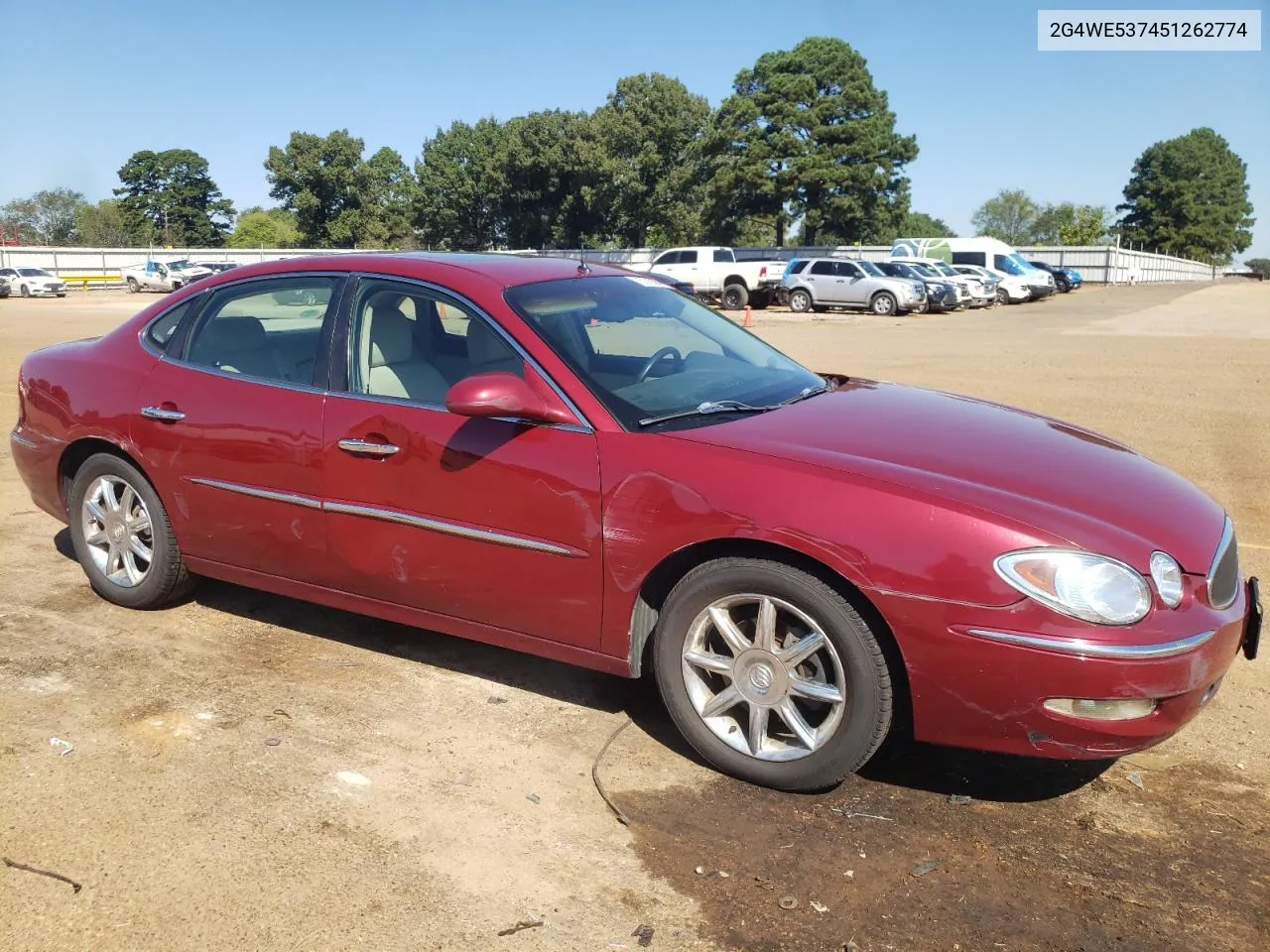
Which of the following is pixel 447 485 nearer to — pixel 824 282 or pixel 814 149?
pixel 824 282

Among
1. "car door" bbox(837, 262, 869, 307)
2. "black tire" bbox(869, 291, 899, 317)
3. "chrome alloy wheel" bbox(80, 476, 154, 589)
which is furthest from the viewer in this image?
"car door" bbox(837, 262, 869, 307)

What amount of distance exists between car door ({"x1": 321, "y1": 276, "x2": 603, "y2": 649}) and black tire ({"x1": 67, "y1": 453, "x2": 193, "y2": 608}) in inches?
40.5

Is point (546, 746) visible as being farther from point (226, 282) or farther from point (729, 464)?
point (226, 282)

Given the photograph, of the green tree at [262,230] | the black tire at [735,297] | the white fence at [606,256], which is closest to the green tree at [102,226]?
the green tree at [262,230]

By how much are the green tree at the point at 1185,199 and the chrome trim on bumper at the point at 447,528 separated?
110 m

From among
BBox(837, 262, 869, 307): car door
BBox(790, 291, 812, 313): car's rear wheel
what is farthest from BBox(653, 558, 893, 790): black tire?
BBox(790, 291, 812, 313): car's rear wheel

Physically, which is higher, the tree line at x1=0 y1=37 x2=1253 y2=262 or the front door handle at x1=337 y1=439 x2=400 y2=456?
the tree line at x1=0 y1=37 x2=1253 y2=262

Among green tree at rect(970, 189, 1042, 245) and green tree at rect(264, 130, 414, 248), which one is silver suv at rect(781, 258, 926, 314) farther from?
green tree at rect(970, 189, 1042, 245)

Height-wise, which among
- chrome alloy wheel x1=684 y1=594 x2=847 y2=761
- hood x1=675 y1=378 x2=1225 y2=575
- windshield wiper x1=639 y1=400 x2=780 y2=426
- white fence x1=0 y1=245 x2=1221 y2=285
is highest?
white fence x1=0 y1=245 x2=1221 y2=285

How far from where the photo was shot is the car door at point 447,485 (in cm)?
355

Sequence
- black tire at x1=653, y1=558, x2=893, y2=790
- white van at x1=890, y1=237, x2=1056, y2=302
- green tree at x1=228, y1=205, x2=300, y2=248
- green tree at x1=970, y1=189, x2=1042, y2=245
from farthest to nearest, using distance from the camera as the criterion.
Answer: green tree at x1=970, y1=189, x2=1042, y2=245 < green tree at x1=228, y1=205, x2=300, y2=248 < white van at x1=890, y1=237, x2=1056, y2=302 < black tire at x1=653, y1=558, x2=893, y2=790

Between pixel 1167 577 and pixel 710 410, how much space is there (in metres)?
1.49

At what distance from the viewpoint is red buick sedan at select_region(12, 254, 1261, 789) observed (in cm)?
298

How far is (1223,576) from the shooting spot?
10.6 ft
